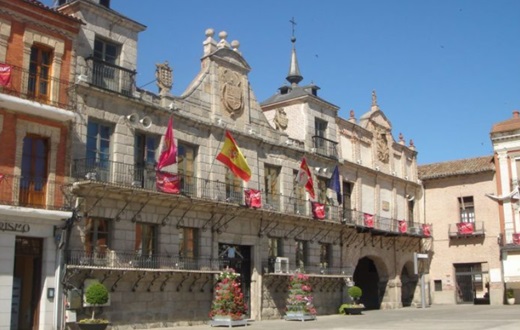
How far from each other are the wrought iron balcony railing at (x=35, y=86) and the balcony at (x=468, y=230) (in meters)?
28.5

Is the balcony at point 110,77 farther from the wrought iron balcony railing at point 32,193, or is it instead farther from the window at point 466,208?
the window at point 466,208

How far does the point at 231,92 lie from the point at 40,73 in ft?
30.7

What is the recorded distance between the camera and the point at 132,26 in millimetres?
24219

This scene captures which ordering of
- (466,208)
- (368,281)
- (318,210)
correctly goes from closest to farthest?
(318,210) < (368,281) < (466,208)

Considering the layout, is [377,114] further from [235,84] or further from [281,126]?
[235,84]

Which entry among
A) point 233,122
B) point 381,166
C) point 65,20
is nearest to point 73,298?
point 65,20

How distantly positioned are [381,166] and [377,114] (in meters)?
3.30

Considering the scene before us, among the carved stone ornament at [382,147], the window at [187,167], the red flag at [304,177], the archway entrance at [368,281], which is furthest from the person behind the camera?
the carved stone ornament at [382,147]

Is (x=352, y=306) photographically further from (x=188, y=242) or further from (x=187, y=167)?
(x=187, y=167)

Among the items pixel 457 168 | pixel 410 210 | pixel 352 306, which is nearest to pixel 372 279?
pixel 410 210

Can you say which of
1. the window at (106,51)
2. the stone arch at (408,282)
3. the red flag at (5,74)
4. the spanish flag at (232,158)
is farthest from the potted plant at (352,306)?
the red flag at (5,74)

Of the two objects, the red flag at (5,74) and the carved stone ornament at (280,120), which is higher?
the carved stone ornament at (280,120)

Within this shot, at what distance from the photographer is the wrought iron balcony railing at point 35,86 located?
19.5 m

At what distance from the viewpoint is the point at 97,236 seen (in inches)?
858
